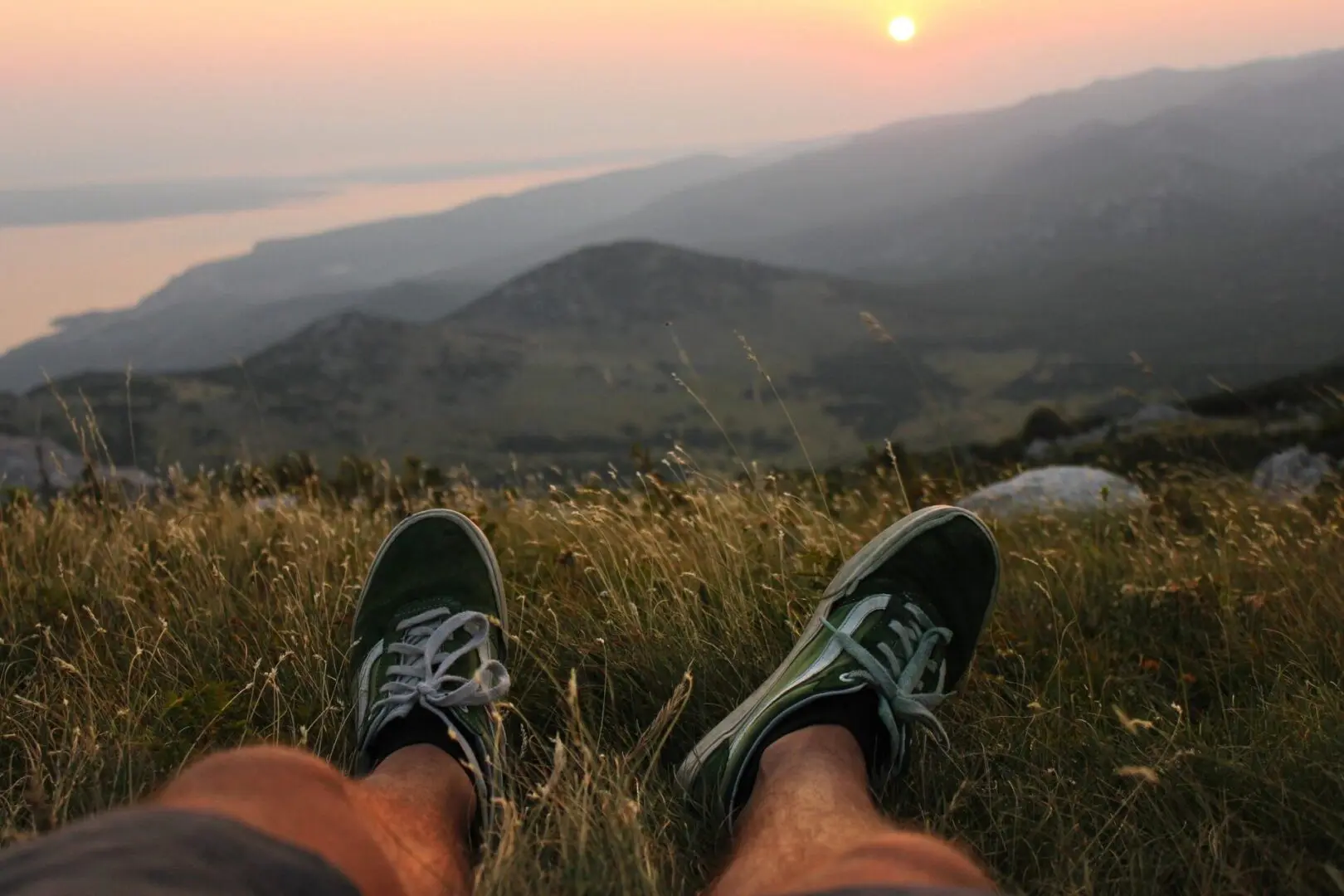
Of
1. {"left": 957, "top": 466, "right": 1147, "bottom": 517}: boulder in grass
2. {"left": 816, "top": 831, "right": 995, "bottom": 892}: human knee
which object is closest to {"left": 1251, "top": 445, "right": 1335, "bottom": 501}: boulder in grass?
{"left": 957, "top": 466, "right": 1147, "bottom": 517}: boulder in grass

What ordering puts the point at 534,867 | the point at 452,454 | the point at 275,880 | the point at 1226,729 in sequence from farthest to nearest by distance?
the point at 452,454, the point at 1226,729, the point at 534,867, the point at 275,880

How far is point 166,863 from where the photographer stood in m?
1.07

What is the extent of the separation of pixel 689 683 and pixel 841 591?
43 cm

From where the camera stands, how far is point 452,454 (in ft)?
333

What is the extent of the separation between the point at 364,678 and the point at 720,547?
3.43 ft

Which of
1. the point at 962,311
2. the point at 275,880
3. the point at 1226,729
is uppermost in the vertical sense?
the point at 275,880

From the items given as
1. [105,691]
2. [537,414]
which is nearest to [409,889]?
[105,691]

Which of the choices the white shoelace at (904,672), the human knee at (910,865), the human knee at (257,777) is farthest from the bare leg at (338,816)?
the white shoelace at (904,672)

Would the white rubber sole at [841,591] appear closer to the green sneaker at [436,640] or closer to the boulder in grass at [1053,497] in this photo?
the green sneaker at [436,640]

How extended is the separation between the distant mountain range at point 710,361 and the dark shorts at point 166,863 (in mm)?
87858

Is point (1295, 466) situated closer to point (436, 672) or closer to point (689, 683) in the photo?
point (689, 683)

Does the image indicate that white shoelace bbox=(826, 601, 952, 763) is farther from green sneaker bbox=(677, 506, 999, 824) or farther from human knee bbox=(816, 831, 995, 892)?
human knee bbox=(816, 831, 995, 892)

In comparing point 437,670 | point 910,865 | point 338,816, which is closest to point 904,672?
point 910,865

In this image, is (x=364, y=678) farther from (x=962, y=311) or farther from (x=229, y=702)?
(x=962, y=311)
